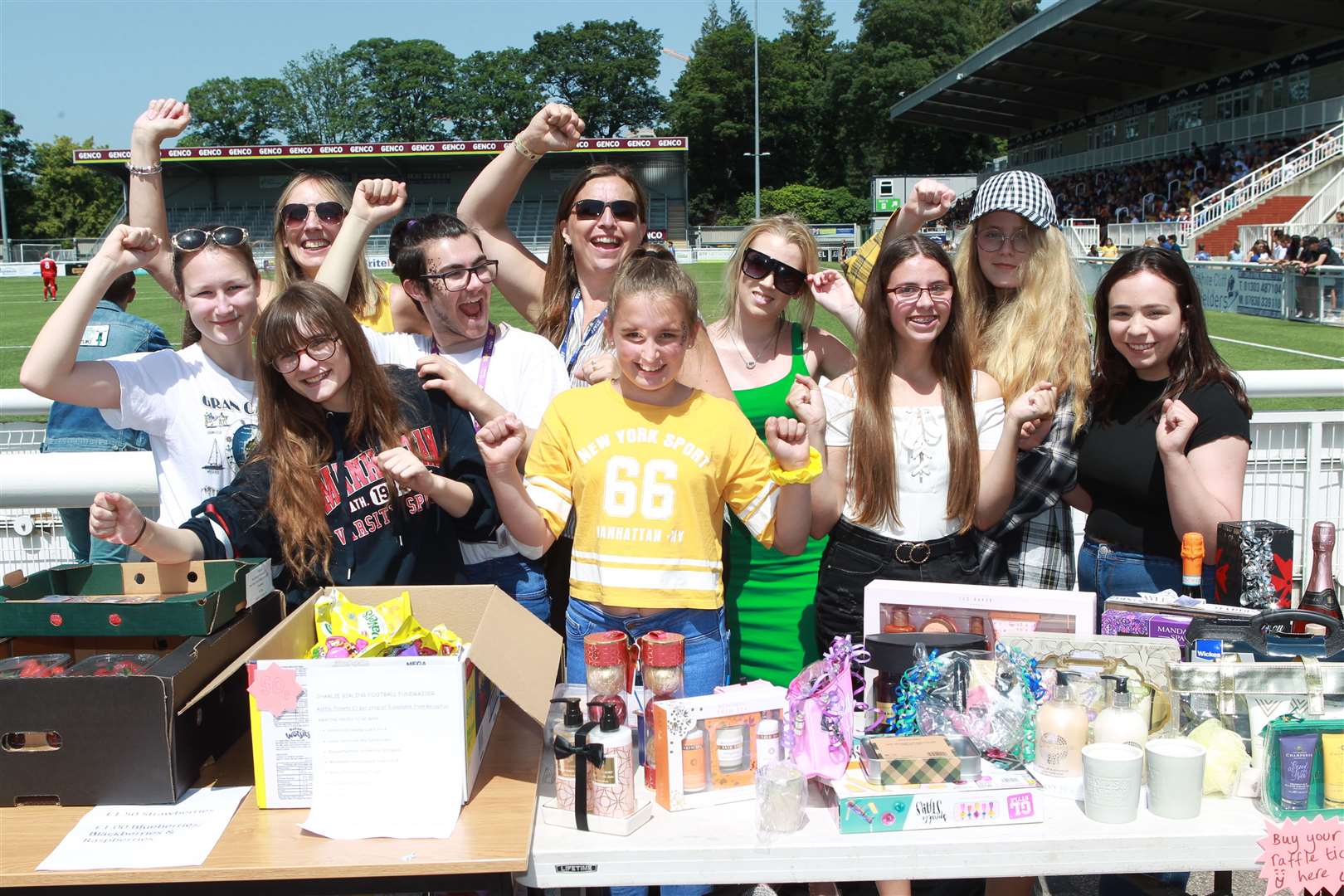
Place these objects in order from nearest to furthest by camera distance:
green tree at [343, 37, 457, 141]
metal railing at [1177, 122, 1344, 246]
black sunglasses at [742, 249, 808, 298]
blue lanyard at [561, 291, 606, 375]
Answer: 1. black sunglasses at [742, 249, 808, 298]
2. blue lanyard at [561, 291, 606, 375]
3. metal railing at [1177, 122, 1344, 246]
4. green tree at [343, 37, 457, 141]

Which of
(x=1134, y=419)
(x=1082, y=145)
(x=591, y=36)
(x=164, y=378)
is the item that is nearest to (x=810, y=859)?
(x=1134, y=419)

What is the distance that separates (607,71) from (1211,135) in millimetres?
64241

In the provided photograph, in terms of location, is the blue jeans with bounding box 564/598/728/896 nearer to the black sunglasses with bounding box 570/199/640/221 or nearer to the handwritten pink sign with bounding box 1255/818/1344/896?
the handwritten pink sign with bounding box 1255/818/1344/896

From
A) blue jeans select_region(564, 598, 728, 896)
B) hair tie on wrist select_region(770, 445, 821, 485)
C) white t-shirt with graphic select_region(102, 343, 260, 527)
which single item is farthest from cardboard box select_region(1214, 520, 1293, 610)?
white t-shirt with graphic select_region(102, 343, 260, 527)

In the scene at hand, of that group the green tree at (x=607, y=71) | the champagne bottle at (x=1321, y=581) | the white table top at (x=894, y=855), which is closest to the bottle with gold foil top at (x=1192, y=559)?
the champagne bottle at (x=1321, y=581)

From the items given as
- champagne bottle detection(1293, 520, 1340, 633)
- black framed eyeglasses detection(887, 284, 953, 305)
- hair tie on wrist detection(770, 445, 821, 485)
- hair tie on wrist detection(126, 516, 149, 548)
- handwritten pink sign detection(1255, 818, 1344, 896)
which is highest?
black framed eyeglasses detection(887, 284, 953, 305)

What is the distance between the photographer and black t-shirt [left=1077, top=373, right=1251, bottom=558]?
9.73 feet

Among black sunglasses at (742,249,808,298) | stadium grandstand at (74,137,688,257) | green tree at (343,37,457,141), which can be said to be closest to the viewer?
black sunglasses at (742,249,808,298)

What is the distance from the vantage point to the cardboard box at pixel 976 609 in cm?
243

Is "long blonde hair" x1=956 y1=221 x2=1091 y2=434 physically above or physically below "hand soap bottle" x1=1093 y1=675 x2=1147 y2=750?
above

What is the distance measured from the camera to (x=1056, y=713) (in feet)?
6.98

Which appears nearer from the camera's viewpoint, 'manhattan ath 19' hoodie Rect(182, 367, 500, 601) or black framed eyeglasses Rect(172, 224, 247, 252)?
'manhattan ath 19' hoodie Rect(182, 367, 500, 601)

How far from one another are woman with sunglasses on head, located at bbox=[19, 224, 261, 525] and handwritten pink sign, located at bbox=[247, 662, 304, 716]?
1.05 metres

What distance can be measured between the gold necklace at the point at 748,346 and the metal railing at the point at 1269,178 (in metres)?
32.3
